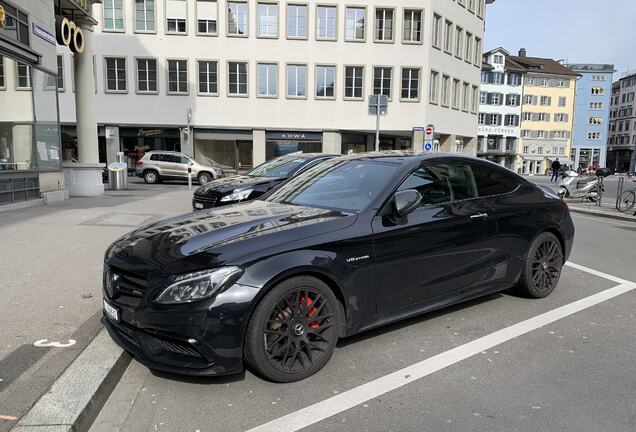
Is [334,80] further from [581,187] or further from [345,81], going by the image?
[581,187]

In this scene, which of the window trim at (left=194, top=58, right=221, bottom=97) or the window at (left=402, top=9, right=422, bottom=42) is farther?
the window at (left=402, top=9, right=422, bottom=42)

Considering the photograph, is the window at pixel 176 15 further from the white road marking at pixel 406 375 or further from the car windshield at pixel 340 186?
the white road marking at pixel 406 375

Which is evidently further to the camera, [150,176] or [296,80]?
[296,80]

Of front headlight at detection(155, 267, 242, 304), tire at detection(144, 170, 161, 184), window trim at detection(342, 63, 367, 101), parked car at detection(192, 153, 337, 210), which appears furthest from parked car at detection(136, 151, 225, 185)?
front headlight at detection(155, 267, 242, 304)

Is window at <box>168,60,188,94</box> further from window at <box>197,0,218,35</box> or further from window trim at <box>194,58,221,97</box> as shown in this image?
window at <box>197,0,218,35</box>

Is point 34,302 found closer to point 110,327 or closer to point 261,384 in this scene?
point 110,327

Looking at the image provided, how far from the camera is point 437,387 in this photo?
3.42 m

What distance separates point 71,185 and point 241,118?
19.4m

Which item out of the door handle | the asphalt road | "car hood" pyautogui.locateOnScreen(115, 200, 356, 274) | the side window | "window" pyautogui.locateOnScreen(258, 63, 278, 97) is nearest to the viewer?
the asphalt road

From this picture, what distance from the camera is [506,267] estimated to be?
16.3 feet

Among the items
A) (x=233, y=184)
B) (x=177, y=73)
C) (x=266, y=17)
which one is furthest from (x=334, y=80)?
(x=233, y=184)

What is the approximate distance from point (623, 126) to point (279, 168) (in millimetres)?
124089

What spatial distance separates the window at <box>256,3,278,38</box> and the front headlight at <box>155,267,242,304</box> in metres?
32.3

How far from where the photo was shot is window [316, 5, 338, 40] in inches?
1313
